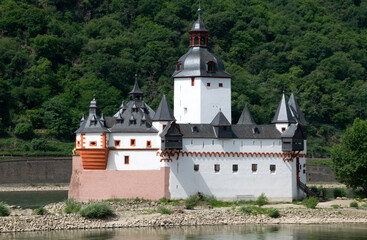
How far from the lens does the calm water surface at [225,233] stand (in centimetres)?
5644

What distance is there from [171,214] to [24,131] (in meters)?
50.2

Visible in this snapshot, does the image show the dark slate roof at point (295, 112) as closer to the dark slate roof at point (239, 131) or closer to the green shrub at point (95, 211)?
the dark slate roof at point (239, 131)

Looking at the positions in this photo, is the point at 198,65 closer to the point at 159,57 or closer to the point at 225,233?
the point at 225,233

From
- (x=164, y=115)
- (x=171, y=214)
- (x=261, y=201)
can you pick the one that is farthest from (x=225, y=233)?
(x=164, y=115)

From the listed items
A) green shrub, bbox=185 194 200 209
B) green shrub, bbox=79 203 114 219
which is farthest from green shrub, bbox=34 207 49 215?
green shrub, bbox=185 194 200 209

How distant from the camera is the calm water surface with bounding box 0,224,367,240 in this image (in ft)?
Answer: 185

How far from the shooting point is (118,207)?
2596 inches

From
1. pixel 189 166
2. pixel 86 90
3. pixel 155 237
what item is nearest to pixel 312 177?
pixel 86 90

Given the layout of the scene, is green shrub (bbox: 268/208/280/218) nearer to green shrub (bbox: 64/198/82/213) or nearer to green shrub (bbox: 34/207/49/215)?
green shrub (bbox: 64/198/82/213)

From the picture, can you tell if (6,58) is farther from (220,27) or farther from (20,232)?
(20,232)

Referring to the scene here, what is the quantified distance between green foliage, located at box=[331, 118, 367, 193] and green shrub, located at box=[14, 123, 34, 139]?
4912 cm

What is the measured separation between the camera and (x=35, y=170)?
325ft

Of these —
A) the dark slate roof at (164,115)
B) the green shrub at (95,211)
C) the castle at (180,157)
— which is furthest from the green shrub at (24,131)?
the green shrub at (95,211)

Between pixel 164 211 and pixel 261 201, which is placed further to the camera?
pixel 261 201
